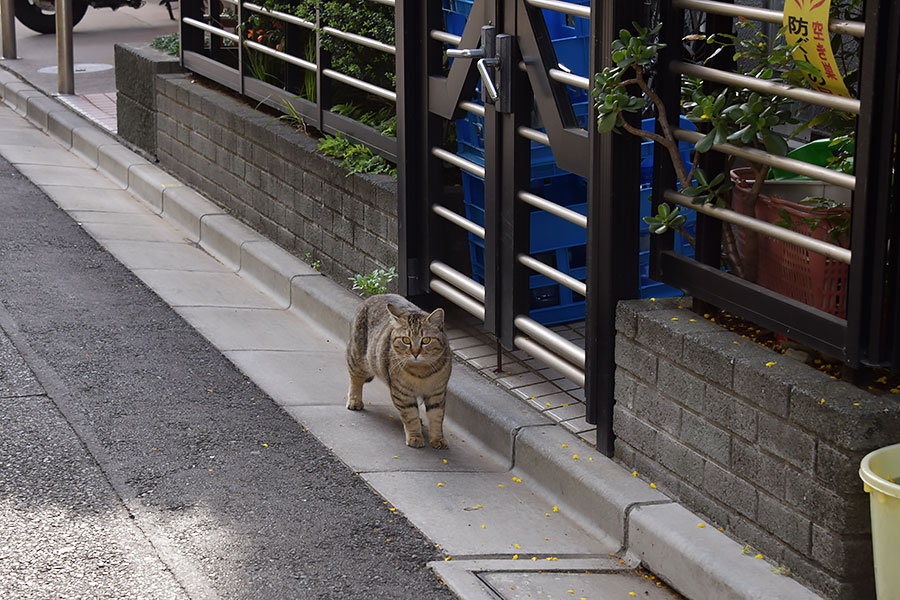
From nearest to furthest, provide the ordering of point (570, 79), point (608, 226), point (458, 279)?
point (608, 226)
point (570, 79)
point (458, 279)

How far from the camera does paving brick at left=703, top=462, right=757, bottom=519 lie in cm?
439

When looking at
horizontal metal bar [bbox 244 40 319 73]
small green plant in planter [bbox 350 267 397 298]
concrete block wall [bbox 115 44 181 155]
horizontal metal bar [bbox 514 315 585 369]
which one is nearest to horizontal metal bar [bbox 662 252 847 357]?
horizontal metal bar [bbox 514 315 585 369]

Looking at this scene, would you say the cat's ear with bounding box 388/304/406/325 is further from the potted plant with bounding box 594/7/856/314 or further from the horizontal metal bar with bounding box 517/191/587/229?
the potted plant with bounding box 594/7/856/314

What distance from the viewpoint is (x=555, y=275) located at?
222 inches

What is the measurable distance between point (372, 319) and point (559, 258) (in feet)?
3.44

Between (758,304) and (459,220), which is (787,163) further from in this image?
(459,220)

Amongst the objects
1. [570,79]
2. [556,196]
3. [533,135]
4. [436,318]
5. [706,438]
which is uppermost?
[570,79]

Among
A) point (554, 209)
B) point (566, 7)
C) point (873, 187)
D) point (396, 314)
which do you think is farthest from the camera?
point (396, 314)

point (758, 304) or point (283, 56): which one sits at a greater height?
point (283, 56)

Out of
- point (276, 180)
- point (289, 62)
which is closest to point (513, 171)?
point (276, 180)

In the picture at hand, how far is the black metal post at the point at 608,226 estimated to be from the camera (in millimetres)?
4906

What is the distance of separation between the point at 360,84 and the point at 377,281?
4.31 feet

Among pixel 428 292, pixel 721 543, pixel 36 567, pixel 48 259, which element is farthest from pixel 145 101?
pixel 721 543

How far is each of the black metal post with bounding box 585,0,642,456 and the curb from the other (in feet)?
0.87
